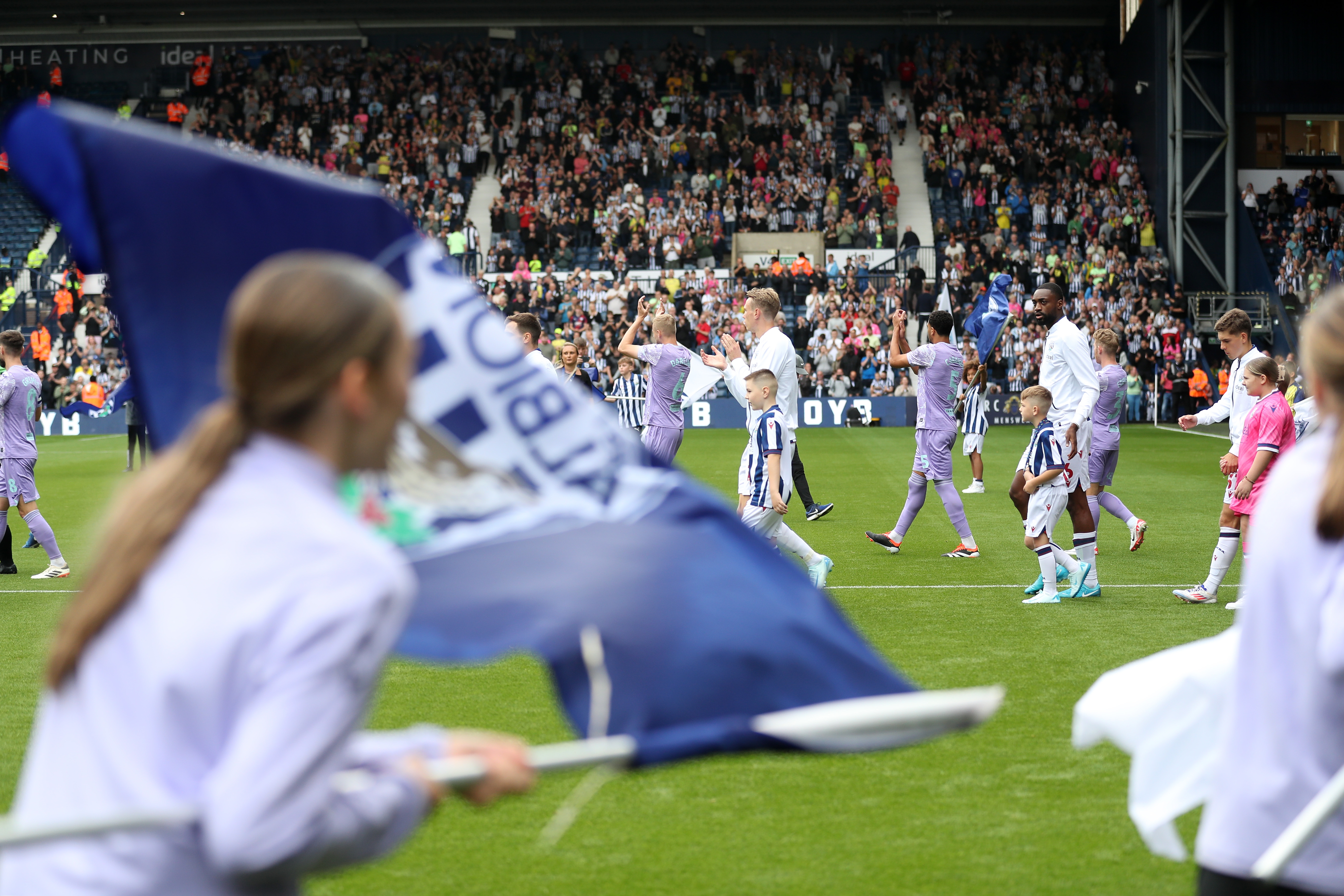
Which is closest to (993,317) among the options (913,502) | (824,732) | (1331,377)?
(913,502)

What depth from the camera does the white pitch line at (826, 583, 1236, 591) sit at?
34.4 feet

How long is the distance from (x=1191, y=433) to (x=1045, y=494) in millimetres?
20583

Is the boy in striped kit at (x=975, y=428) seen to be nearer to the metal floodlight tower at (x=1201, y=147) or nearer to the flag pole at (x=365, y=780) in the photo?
the flag pole at (x=365, y=780)

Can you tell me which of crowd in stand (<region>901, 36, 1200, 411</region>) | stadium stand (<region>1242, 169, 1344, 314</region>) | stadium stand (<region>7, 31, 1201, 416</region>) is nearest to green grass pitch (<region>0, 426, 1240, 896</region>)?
Result: crowd in stand (<region>901, 36, 1200, 411</region>)

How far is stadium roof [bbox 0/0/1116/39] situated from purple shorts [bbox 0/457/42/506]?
33.7 metres

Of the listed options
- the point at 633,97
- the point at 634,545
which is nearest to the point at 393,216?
the point at 634,545

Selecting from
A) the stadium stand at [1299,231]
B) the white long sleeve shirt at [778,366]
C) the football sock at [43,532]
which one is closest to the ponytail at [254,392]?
the white long sleeve shirt at [778,366]

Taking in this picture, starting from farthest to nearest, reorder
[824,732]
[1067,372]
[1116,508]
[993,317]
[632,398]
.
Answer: [632,398] < [993,317] < [1116,508] < [1067,372] < [824,732]

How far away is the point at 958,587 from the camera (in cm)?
1057

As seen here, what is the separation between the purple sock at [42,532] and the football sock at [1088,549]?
8.16m

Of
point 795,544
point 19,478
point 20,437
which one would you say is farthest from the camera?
point 20,437

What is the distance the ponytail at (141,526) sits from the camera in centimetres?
180

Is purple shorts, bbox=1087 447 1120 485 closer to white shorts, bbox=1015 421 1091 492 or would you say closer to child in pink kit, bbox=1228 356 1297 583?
white shorts, bbox=1015 421 1091 492

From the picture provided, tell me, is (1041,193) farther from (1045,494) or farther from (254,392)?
(254,392)
